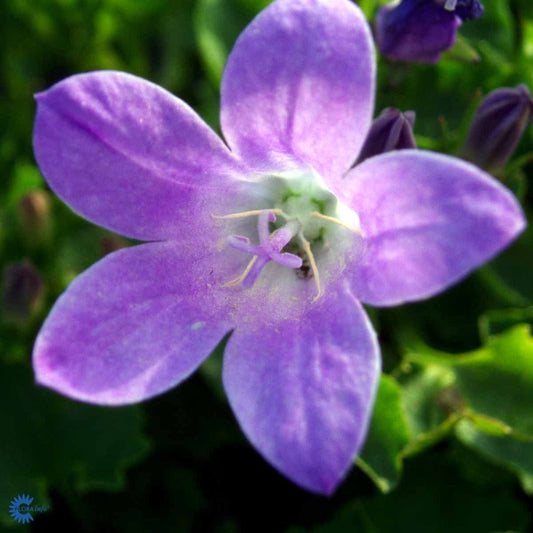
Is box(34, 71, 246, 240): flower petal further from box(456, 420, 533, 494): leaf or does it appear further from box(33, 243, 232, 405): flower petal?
box(456, 420, 533, 494): leaf

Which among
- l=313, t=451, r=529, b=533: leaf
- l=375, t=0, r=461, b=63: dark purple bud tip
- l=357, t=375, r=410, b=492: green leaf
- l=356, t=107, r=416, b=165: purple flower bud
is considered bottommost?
l=313, t=451, r=529, b=533: leaf

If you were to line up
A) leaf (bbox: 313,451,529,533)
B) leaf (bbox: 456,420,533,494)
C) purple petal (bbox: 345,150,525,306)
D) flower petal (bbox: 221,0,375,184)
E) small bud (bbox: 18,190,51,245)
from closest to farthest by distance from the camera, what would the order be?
1. purple petal (bbox: 345,150,525,306)
2. flower petal (bbox: 221,0,375,184)
3. leaf (bbox: 456,420,533,494)
4. leaf (bbox: 313,451,529,533)
5. small bud (bbox: 18,190,51,245)

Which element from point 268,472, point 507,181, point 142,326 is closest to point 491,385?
point 507,181

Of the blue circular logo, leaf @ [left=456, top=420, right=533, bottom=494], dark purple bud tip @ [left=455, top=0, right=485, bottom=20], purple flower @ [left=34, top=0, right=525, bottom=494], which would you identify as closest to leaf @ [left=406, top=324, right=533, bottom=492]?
leaf @ [left=456, top=420, right=533, bottom=494]

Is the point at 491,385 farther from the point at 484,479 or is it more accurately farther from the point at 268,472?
the point at 268,472

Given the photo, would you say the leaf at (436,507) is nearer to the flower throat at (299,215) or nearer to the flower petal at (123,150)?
the flower throat at (299,215)

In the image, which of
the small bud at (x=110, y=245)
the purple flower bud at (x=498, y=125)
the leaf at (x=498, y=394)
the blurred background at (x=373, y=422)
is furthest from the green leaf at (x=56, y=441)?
the purple flower bud at (x=498, y=125)

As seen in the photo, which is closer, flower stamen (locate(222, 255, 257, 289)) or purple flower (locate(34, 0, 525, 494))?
purple flower (locate(34, 0, 525, 494))
